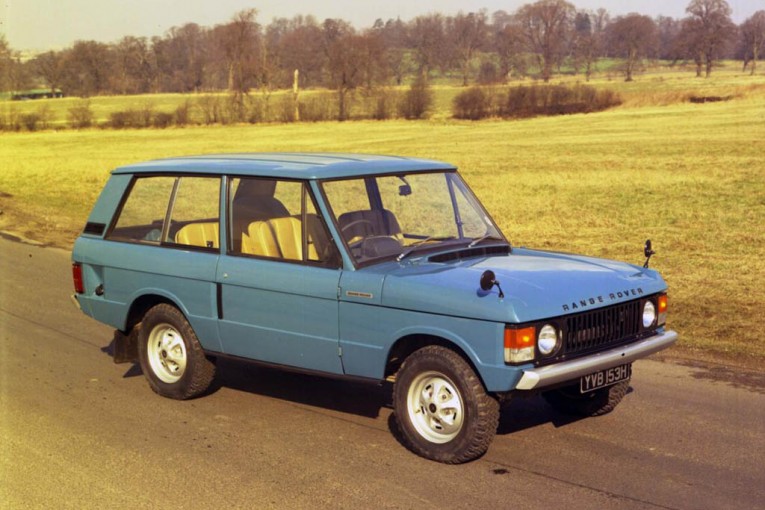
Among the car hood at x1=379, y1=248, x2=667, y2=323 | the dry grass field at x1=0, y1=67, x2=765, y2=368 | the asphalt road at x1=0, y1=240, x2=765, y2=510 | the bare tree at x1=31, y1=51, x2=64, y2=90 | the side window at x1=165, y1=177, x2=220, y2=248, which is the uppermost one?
the bare tree at x1=31, y1=51, x2=64, y2=90

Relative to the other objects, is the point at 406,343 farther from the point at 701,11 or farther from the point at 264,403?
the point at 701,11

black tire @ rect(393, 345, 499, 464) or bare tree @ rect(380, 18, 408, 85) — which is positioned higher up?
bare tree @ rect(380, 18, 408, 85)

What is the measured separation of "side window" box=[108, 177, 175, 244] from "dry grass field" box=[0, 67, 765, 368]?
4679mm

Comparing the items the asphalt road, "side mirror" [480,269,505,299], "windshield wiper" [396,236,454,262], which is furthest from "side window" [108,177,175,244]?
"side mirror" [480,269,505,299]

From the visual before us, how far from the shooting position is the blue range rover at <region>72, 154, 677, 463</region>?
553 cm

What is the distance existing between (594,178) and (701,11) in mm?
105479

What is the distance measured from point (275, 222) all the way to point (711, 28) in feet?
413

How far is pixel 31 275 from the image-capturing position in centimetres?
1284

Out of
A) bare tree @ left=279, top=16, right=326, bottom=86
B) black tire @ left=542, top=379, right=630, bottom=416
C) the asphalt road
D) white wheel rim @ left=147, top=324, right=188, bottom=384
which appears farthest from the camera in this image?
bare tree @ left=279, top=16, right=326, bottom=86

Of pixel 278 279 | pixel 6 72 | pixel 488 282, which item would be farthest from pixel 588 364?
pixel 6 72

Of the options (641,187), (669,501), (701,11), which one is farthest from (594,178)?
(701,11)

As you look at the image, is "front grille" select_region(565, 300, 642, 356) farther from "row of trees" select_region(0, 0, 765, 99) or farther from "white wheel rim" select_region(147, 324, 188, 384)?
"row of trees" select_region(0, 0, 765, 99)

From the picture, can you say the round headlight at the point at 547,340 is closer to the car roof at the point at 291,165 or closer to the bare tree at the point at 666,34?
the car roof at the point at 291,165

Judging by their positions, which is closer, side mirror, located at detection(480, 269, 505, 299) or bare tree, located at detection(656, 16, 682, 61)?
side mirror, located at detection(480, 269, 505, 299)
